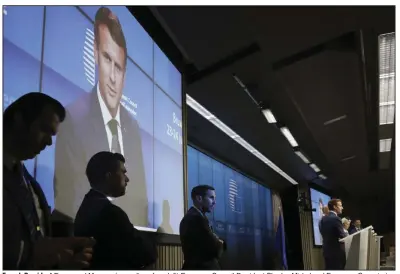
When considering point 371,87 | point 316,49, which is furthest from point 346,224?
point 316,49

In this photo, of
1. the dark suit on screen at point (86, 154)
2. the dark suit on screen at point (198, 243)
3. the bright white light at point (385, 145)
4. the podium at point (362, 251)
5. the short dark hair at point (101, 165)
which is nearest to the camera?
the dark suit on screen at point (86, 154)

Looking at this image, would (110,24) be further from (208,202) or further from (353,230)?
(353,230)

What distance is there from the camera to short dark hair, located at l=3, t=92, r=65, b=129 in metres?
1.25

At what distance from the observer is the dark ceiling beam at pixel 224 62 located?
183cm

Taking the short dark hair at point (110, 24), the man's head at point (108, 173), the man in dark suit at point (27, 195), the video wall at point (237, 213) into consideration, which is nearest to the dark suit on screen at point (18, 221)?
the man in dark suit at point (27, 195)

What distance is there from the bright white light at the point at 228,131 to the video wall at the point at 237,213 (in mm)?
123

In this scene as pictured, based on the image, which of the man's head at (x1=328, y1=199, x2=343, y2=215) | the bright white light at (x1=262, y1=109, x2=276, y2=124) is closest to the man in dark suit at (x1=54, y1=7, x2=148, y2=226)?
the bright white light at (x1=262, y1=109, x2=276, y2=124)

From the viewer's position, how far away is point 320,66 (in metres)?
1.92

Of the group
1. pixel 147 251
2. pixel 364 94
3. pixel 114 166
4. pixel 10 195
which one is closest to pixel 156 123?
pixel 114 166

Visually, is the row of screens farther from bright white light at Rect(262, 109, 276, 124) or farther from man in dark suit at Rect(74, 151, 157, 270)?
bright white light at Rect(262, 109, 276, 124)

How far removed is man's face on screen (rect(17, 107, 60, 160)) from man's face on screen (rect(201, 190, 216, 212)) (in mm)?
709

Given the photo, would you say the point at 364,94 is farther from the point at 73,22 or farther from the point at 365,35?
the point at 73,22

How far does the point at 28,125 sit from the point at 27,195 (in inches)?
8.2

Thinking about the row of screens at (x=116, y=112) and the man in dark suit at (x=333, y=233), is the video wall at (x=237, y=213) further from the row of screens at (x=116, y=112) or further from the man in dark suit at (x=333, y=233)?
the man in dark suit at (x=333, y=233)
